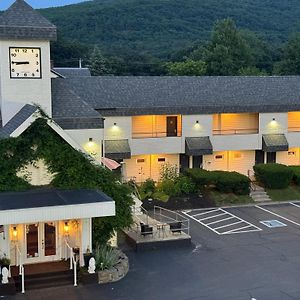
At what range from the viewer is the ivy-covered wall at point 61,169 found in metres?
22.7

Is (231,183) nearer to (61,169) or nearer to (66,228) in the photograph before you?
(61,169)

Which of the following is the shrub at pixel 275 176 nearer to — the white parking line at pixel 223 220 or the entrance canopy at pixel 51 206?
the white parking line at pixel 223 220

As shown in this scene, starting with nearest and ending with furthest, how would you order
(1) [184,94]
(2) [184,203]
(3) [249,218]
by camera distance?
(3) [249,218] → (2) [184,203] → (1) [184,94]

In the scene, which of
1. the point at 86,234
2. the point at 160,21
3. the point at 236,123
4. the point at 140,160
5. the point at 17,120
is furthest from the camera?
the point at 160,21

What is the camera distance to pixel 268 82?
43.3 metres

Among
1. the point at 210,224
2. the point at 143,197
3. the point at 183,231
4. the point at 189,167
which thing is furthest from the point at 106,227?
the point at 189,167

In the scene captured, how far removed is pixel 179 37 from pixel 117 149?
99.5 m

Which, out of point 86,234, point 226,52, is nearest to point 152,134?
point 86,234

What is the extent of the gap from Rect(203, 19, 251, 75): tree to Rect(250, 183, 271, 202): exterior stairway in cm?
4452

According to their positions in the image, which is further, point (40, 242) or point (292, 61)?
point (292, 61)

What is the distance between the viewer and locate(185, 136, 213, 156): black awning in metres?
37.8

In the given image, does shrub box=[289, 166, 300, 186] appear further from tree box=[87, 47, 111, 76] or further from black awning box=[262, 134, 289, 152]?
tree box=[87, 47, 111, 76]

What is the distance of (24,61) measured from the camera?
24734 mm

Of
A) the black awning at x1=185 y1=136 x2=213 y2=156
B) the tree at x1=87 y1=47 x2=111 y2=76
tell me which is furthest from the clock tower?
the tree at x1=87 y1=47 x2=111 y2=76
